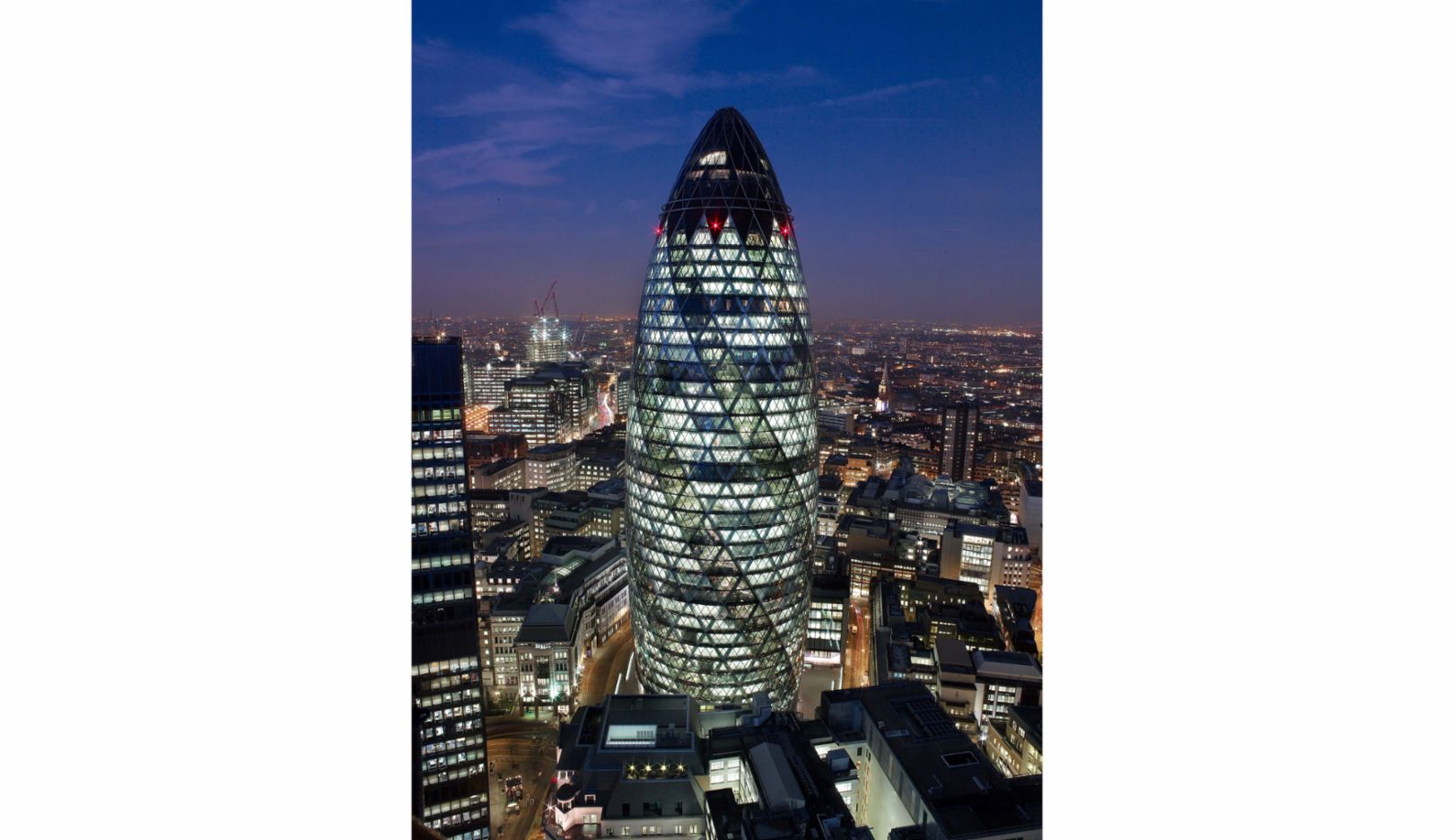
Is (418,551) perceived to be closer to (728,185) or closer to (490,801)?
(490,801)

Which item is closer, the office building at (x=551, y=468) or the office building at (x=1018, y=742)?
the office building at (x=1018, y=742)

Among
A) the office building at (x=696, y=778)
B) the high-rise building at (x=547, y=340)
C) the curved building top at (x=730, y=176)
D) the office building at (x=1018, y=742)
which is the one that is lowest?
the office building at (x=1018, y=742)

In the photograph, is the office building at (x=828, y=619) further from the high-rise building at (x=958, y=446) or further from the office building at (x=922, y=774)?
the high-rise building at (x=958, y=446)

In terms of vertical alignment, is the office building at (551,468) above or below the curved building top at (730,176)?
below

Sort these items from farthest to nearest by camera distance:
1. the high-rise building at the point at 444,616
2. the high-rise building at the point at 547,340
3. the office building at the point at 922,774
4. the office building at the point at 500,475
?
the office building at the point at 500,475 < the high-rise building at the point at 444,616 < the high-rise building at the point at 547,340 < the office building at the point at 922,774

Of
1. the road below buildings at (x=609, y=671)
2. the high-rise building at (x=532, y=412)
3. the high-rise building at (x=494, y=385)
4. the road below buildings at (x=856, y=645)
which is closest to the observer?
the road below buildings at (x=609, y=671)

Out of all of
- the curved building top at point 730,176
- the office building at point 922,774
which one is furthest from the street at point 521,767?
the curved building top at point 730,176

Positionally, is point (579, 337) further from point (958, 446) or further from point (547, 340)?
point (958, 446)
